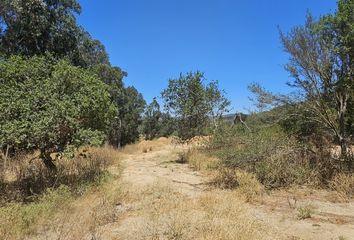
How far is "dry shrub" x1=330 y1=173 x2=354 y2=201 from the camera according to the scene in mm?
9664

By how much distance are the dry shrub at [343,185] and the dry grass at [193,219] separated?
114 inches

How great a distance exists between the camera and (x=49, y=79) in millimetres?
9969

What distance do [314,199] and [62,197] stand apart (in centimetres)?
613

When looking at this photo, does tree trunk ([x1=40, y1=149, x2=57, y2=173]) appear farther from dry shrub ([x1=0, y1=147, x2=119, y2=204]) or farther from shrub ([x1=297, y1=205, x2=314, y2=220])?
shrub ([x1=297, y1=205, x2=314, y2=220])

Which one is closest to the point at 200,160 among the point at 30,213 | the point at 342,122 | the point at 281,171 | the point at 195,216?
the point at 281,171

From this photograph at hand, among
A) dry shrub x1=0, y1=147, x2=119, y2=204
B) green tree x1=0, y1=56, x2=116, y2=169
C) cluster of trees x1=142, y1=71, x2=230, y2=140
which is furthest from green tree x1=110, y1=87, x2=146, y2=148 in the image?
green tree x1=0, y1=56, x2=116, y2=169

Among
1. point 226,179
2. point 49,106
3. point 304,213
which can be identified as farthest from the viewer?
point 226,179

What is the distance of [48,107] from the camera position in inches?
366

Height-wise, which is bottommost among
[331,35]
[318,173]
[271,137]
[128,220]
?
[128,220]

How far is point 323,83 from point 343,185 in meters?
3.32

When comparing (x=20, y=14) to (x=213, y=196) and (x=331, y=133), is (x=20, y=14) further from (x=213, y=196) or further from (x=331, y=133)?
(x=331, y=133)

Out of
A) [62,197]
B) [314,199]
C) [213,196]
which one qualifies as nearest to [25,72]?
[62,197]

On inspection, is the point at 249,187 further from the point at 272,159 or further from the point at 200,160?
the point at 200,160

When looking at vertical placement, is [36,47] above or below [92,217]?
above
